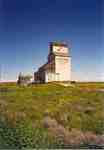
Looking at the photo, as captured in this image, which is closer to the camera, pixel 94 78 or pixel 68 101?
pixel 94 78

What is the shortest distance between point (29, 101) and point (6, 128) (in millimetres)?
851

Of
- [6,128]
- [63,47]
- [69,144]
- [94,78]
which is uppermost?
[63,47]

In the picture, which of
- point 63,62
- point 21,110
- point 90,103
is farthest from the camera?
point 90,103

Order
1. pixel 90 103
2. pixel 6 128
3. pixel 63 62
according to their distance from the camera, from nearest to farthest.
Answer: pixel 6 128 < pixel 63 62 < pixel 90 103

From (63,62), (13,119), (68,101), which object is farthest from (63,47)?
(13,119)

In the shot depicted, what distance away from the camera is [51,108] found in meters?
2.81

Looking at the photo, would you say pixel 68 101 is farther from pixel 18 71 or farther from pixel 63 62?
pixel 18 71

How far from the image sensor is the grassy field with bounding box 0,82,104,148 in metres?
2.43

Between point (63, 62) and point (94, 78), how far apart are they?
0.44m

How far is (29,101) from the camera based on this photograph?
9.76 ft

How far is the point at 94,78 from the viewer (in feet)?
8.81

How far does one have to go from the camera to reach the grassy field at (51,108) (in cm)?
243

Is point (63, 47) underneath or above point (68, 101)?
above

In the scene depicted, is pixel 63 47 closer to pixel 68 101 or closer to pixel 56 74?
pixel 56 74
